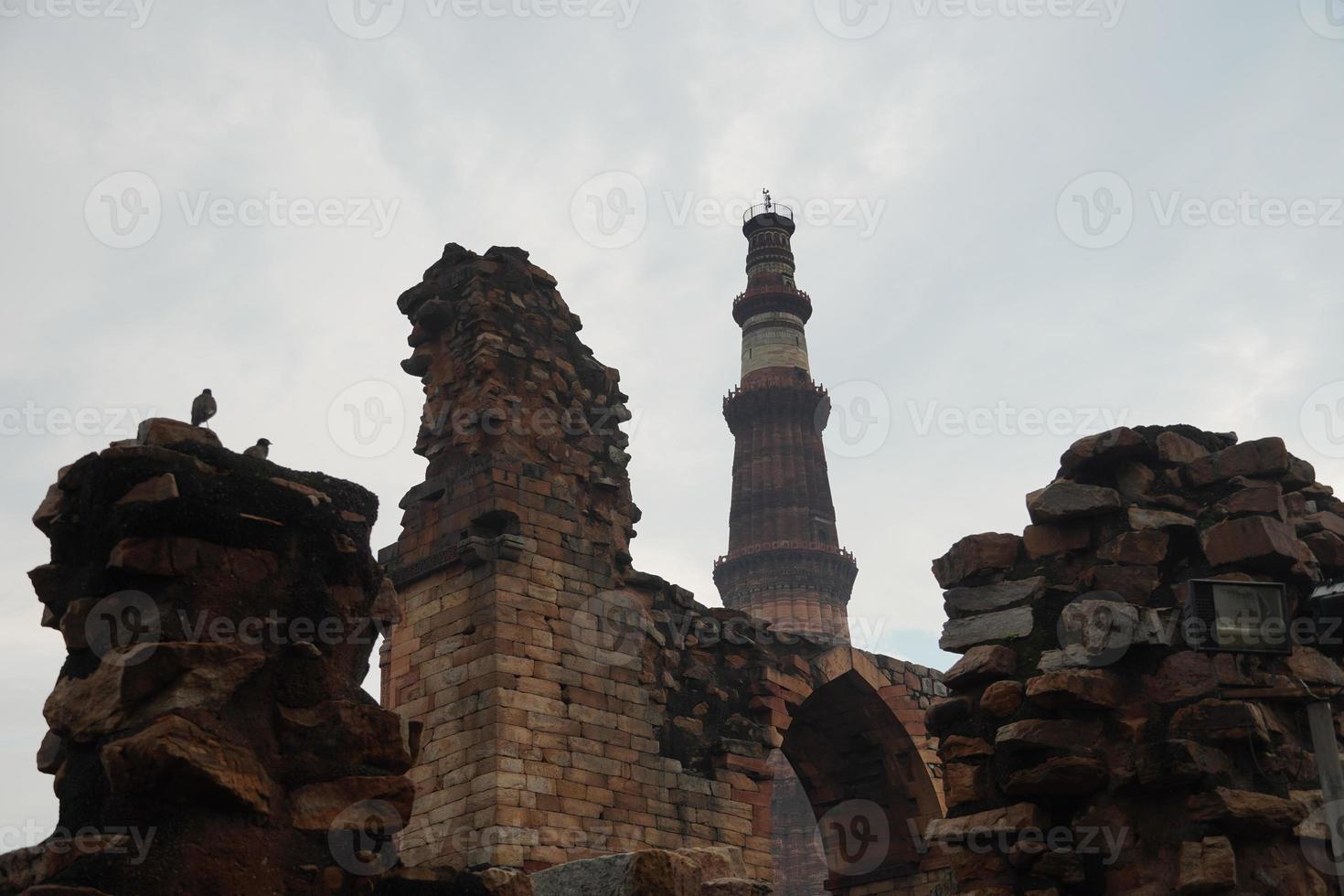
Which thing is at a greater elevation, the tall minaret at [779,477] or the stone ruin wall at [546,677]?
the tall minaret at [779,477]

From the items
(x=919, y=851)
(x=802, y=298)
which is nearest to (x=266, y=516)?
(x=919, y=851)

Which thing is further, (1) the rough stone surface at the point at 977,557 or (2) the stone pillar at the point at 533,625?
(2) the stone pillar at the point at 533,625

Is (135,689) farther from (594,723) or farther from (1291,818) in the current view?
(594,723)

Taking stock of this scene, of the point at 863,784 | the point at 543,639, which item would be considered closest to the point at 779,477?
the point at 863,784

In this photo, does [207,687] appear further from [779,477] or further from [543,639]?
[779,477]

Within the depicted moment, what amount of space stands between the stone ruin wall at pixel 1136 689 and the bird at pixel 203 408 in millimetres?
3225

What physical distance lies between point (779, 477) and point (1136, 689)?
2899cm

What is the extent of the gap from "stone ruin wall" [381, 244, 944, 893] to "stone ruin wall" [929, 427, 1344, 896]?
14.5ft

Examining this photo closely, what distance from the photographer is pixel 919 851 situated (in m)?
13.1

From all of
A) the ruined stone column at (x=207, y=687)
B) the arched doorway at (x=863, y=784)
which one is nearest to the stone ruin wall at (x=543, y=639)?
the arched doorway at (x=863, y=784)

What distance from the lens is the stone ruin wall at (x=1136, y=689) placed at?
4887 mm

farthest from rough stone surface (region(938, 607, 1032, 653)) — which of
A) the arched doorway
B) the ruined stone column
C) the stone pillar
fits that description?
the arched doorway

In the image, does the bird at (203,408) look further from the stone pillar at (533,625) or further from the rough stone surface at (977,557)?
the stone pillar at (533,625)

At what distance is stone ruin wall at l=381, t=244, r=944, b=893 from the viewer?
30.6ft
